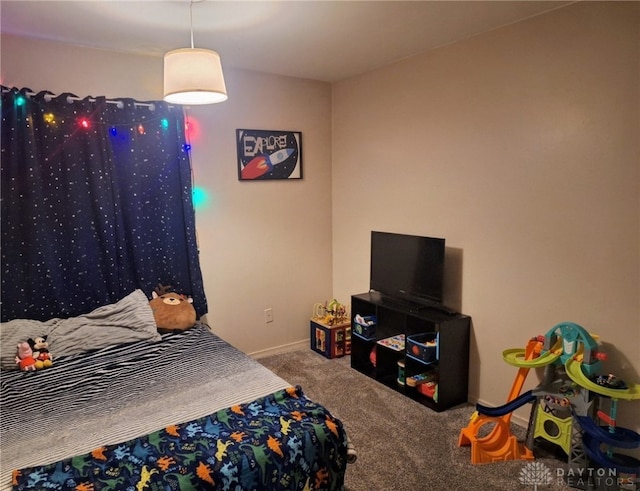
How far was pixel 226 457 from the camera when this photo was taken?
162cm

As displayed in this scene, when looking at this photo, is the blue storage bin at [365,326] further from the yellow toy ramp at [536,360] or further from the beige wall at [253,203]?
the yellow toy ramp at [536,360]

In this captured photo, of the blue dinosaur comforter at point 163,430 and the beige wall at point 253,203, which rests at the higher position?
the beige wall at point 253,203

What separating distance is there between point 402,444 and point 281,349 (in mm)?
1624

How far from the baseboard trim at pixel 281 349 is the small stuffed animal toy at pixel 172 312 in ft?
2.90

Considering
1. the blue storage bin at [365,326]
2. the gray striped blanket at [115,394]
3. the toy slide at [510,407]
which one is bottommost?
the toy slide at [510,407]

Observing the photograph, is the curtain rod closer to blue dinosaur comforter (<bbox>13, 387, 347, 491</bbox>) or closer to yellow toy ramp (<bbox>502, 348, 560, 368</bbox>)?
blue dinosaur comforter (<bbox>13, 387, 347, 491</bbox>)

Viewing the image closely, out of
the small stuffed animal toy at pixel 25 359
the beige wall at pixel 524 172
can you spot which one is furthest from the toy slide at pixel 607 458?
the small stuffed animal toy at pixel 25 359

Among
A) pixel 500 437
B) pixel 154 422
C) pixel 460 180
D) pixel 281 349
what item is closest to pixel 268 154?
pixel 460 180

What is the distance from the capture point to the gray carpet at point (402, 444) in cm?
222

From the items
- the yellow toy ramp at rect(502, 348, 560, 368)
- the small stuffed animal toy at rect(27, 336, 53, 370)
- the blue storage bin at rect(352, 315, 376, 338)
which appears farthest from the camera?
the blue storage bin at rect(352, 315, 376, 338)

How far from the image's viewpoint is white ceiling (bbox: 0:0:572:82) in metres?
2.26

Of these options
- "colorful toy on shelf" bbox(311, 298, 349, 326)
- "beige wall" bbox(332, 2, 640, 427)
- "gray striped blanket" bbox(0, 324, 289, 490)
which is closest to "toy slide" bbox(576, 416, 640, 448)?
"beige wall" bbox(332, 2, 640, 427)

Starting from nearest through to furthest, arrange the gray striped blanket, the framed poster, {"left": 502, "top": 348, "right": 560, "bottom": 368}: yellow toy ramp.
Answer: the gray striped blanket < {"left": 502, "top": 348, "right": 560, "bottom": 368}: yellow toy ramp < the framed poster

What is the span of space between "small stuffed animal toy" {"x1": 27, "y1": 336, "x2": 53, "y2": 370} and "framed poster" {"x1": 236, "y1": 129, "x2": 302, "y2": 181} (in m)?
1.76
